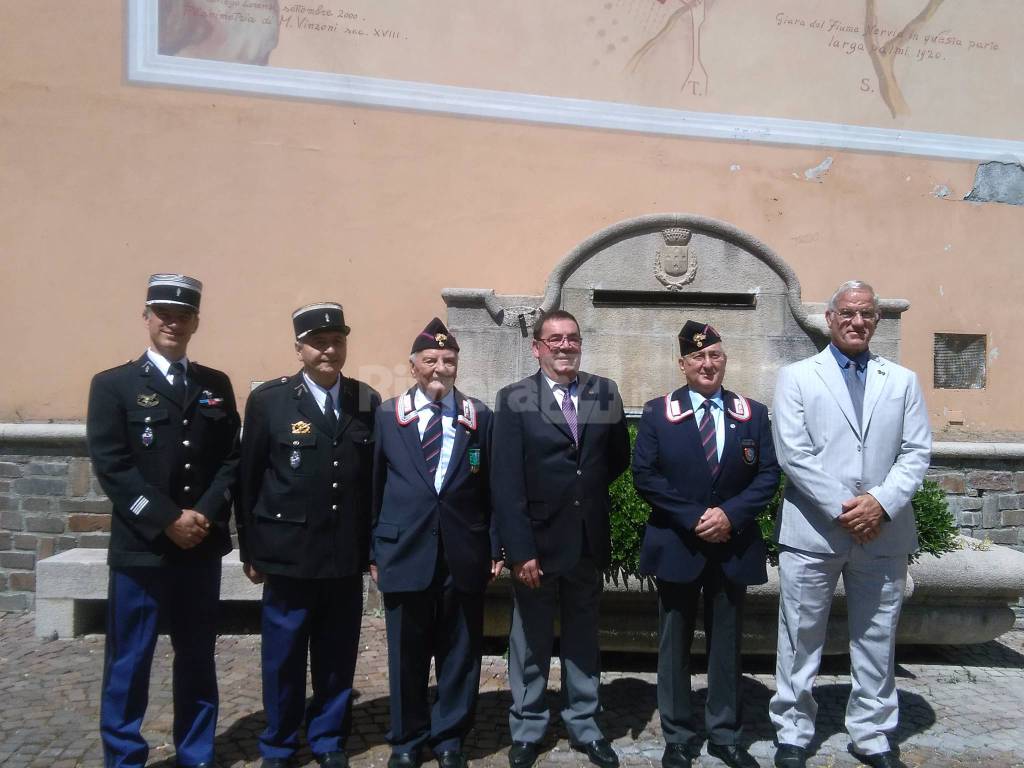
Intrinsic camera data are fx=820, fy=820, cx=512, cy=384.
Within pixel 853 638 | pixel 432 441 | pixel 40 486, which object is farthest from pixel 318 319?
pixel 40 486

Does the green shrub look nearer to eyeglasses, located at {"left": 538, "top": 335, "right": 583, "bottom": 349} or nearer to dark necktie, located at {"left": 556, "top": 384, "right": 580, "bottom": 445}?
dark necktie, located at {"left": 556, "top": 384, "right": 580, "bottom": 445}

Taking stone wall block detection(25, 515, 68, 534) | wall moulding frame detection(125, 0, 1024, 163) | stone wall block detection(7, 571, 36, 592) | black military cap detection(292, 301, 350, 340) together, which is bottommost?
stone wall block detection(7, 571, 36, 592)

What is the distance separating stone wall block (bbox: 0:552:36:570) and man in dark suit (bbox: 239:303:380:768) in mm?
3135

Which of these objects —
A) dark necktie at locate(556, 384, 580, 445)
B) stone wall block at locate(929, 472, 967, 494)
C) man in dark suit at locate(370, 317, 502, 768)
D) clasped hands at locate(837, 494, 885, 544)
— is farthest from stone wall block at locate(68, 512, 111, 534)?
stone wall block at locate(929, 472, 967, 494)

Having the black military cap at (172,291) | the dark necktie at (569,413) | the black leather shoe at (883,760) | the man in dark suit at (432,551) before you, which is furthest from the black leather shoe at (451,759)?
the black military cap at (172,291)

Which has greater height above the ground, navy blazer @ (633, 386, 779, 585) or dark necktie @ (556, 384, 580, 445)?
dark necktie @ (556, 384, 580, 445)

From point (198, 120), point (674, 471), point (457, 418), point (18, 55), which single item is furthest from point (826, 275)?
point (18, 55)

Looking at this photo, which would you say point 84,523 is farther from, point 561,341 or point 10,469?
point 561,341

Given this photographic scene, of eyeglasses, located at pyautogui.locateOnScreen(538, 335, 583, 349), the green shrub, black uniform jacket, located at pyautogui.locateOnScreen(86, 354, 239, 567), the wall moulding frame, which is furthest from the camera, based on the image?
the wall moulding frame

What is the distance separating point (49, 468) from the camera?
553 centimetres

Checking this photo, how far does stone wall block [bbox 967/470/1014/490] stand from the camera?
20.5 feet

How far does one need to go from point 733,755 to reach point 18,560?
4776mm

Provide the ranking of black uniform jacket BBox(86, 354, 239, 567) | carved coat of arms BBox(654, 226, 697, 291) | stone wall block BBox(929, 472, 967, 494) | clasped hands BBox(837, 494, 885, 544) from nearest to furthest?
black uniform jacket BBox(86, 354, 239, 567), clasped hands BBox(837, 494, 885, 544), carved coat of arms BBox(654, 226, 697, 291), stone wall block BBox(929, 472, 967, 494)

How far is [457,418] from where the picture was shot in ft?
10.9
